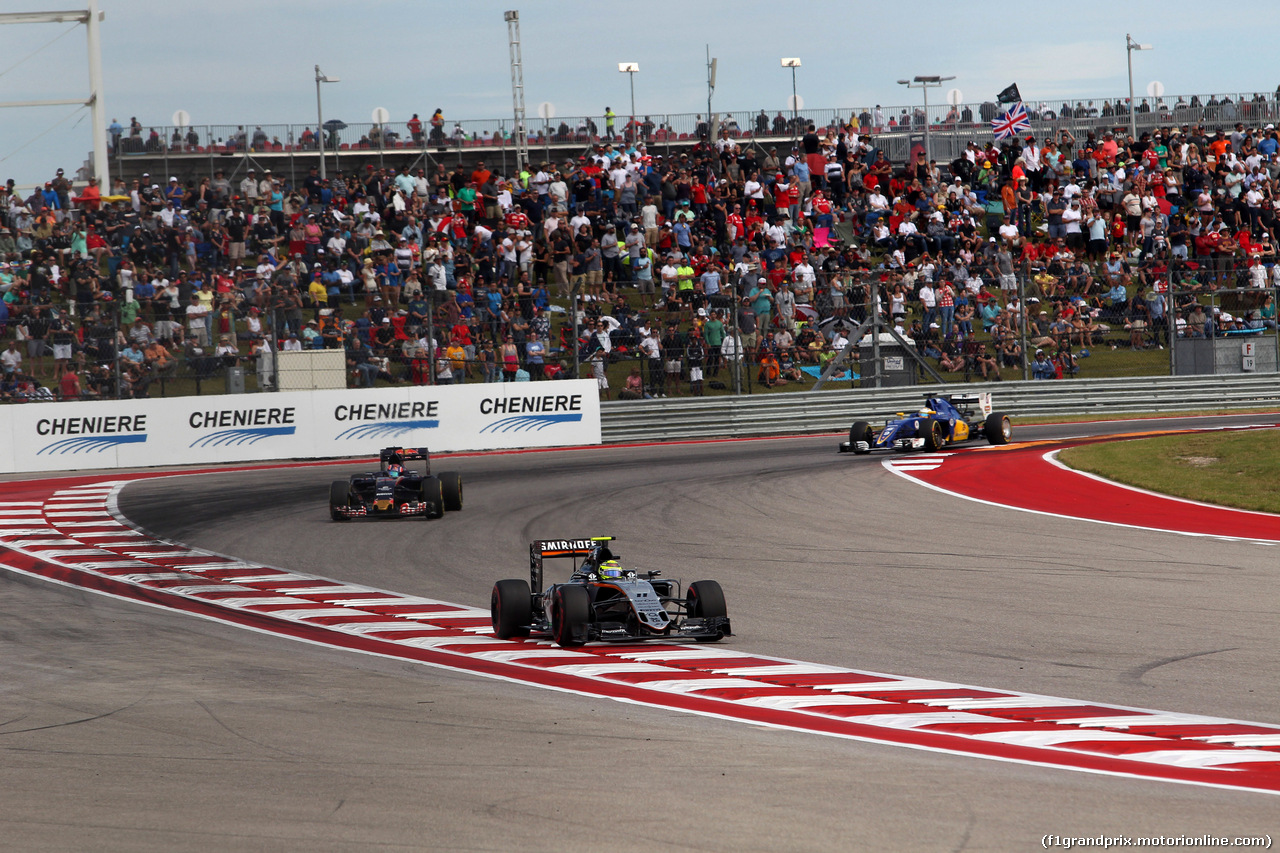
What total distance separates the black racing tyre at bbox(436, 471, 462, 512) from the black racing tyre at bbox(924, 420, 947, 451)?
8917 mm

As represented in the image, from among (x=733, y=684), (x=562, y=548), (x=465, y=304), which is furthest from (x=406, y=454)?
(x=733, y=684)

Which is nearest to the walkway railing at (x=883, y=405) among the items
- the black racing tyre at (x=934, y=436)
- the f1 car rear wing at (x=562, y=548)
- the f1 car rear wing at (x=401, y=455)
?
the black racing tyre at (x=934, y=436)

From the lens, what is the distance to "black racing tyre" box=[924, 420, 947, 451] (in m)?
23.0

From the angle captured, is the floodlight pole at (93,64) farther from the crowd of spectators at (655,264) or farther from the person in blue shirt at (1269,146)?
the person in blue shirt at (1269,146)

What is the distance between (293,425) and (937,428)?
37.5ft

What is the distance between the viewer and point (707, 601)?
384 inches

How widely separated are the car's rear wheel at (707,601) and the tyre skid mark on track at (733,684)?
24cm

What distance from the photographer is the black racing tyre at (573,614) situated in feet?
31.7

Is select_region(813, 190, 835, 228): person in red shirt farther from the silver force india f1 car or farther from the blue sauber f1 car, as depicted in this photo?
the silver force india f1 car

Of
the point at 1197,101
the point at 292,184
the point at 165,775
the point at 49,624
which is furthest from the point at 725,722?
the point at 1197,101

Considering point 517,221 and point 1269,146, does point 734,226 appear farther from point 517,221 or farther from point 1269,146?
point 1269,146

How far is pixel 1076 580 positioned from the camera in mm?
11898

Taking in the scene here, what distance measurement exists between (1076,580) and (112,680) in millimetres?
7690

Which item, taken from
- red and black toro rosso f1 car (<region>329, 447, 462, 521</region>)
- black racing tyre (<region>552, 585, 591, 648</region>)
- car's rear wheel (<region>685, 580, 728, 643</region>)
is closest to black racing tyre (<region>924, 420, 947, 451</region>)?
red and black toro rosso f1 car (<region>329, 447, 462, 521</region>)
